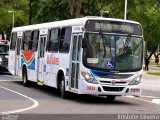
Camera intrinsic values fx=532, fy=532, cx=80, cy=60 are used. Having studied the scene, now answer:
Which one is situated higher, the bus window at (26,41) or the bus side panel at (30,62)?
the bus window at (26,41)

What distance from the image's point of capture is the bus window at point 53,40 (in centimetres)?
2111

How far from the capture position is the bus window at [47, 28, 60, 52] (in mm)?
21109

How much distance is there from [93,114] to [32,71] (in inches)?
389

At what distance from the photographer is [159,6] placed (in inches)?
2751

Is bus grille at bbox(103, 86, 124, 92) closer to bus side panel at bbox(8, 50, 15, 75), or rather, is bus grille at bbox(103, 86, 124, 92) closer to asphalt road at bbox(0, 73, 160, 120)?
asphalt road at bbox(0, 73, 160, 120)

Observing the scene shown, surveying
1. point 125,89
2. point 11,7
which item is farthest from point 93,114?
point 11,7

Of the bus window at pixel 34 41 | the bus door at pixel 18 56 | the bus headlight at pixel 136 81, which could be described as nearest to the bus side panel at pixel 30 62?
the bus window at pixel 34 41

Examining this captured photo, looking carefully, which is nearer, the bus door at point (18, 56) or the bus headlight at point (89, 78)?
the bus headlight at point (89, 78)

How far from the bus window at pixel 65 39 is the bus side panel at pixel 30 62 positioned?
372 centimetres

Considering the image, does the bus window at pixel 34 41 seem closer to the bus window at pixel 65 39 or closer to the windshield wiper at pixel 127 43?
the bus window at pixel 65 39

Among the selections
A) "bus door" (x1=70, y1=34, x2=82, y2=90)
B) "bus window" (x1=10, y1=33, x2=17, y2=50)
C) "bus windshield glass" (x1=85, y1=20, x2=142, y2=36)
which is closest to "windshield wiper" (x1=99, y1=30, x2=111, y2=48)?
"bus windshield glass" (x1=85, y1=20, x2=142, y2=36)

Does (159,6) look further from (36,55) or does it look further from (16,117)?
(16,117)

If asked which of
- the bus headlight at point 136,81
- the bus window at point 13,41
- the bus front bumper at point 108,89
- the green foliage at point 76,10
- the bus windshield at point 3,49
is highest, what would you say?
the green foliage at point 76,10

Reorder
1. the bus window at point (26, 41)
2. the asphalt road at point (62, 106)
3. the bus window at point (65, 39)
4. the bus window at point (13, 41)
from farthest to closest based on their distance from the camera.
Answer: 1. the bus window at point (13, 41)
2. the bus window at point (26, 41)
3. the bus window at point (65, 39)
4. the asphalt road at point (62, 106)
